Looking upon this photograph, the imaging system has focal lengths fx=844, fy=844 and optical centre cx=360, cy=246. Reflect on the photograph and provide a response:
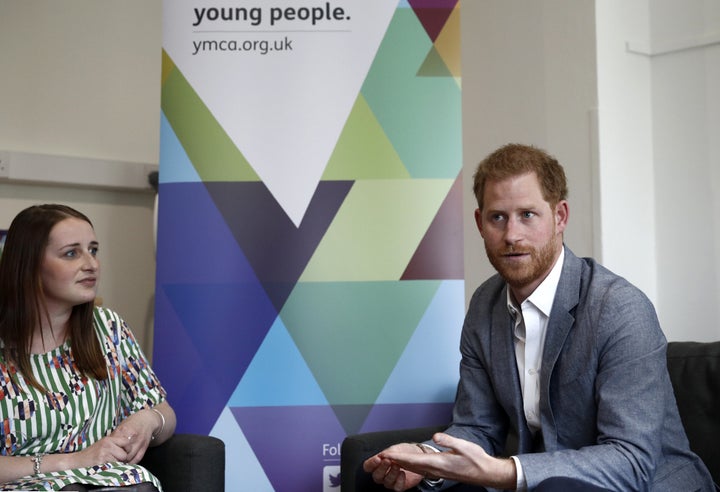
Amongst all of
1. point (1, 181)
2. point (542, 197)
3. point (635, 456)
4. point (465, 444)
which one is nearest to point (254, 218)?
point (542, 197)

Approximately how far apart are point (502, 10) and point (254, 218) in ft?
6.56

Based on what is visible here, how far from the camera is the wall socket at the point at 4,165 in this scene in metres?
3.82

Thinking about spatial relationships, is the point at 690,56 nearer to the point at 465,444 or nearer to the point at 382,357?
the point at 382,357

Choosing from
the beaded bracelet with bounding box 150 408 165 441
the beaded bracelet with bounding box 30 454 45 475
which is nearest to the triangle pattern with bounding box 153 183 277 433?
the beaded bracelet with bounding box 150 408 165 441

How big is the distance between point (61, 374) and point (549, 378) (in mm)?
1295

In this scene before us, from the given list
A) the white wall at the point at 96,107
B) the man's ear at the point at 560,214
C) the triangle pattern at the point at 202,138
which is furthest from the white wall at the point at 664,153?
the white wall at the point at 96,107

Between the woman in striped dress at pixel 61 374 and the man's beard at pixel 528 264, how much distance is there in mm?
1037

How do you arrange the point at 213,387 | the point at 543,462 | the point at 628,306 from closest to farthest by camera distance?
the point at 543,462
the point at 628,306
the point at 213,387

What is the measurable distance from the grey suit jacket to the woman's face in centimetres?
106

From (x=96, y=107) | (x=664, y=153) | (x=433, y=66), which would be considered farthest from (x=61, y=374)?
(x=664, y=153)

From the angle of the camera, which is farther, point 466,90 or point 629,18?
point 466,90

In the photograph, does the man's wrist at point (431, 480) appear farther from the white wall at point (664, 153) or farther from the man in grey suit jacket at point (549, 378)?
the white wall at point (664, 153)

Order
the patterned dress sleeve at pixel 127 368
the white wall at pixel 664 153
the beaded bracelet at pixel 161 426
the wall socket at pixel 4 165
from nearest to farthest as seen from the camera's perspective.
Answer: the beaded bracelet at pixel 161 426 → the patterned dress sleeve at pixel 127 368 → the white wall at pixel 664 153 → the wall socket at pixel 4 165

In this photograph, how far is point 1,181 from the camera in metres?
3.88
